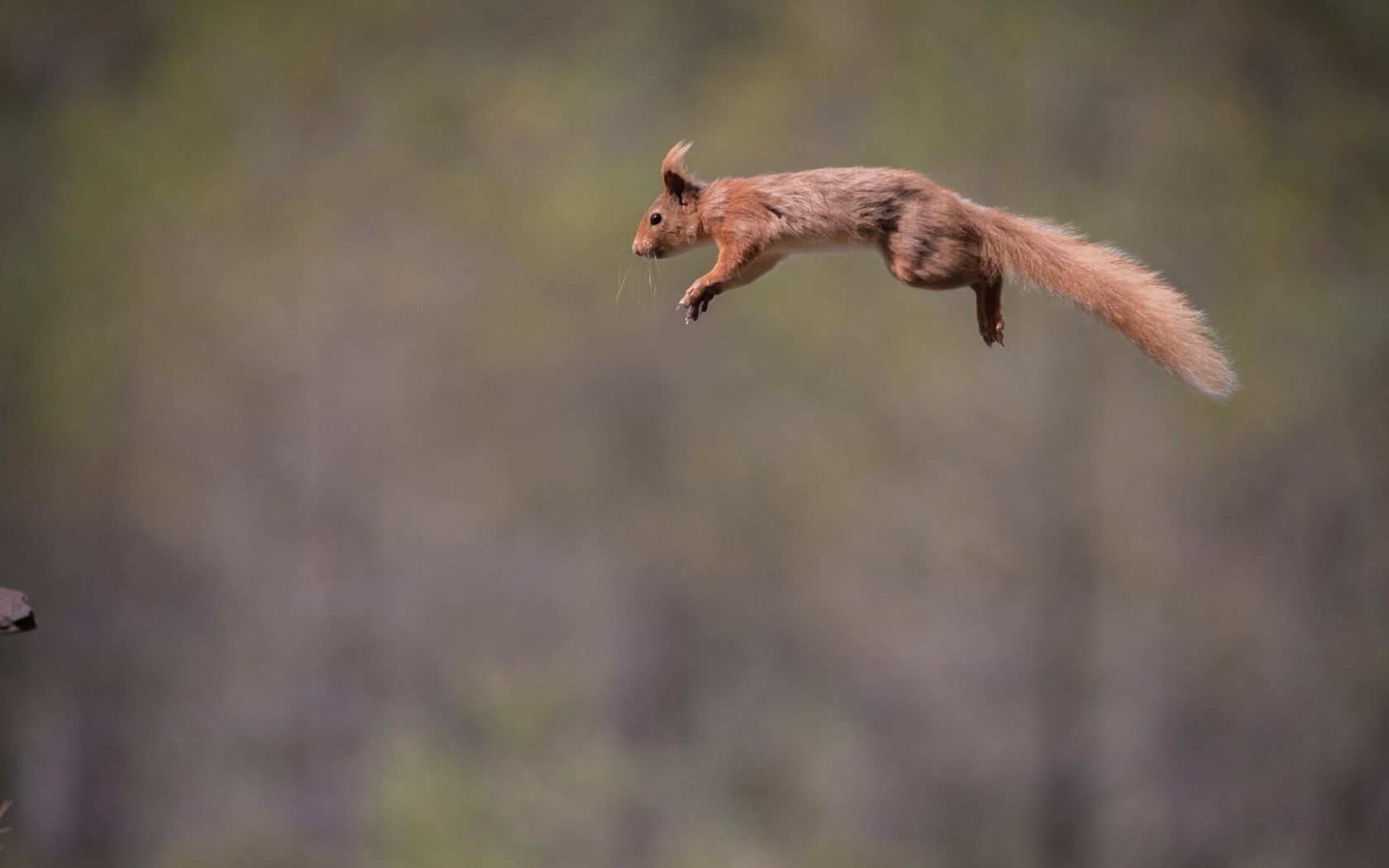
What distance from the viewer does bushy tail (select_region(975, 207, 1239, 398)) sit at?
1.71m

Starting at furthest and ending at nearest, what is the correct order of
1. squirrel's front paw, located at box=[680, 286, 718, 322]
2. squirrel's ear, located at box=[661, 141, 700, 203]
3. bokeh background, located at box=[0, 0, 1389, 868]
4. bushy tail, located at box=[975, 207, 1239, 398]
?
bokeh background, located at box=[0, 0, 1389, 868], squirrel's ear, located at box=[661, 141, 700, 203], squirrel's front paw, located at box=[680, 286, 718, 322], bushy tail, located at box=[975, 207, 1239, 398]

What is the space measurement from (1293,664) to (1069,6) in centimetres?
261

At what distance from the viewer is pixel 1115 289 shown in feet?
5.92

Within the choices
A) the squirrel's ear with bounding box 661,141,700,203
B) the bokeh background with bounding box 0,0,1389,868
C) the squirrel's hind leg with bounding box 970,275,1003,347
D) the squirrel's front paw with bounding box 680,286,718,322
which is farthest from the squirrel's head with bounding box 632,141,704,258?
the bokeh background with bounding box 0,0,1389,868

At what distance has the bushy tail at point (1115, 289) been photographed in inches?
67.3

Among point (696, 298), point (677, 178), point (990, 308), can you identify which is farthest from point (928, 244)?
point (677, 178)

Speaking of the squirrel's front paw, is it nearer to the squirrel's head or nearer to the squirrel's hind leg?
the squirrel's head

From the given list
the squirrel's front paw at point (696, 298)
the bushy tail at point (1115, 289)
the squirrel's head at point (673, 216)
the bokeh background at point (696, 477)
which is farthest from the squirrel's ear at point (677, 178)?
the bokeh background at point (696, 477)

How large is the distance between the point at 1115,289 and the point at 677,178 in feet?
2.39

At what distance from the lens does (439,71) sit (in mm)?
4844

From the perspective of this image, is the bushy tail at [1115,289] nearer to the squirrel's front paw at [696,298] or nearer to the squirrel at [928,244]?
the squirrel at [928,244]

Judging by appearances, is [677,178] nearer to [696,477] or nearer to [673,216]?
[673,216]

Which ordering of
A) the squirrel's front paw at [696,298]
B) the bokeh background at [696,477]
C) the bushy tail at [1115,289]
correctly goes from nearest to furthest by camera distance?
1. the bushy tail at [1115,289]
2. the squirrel's front paw at [696,298]
3. the bokeh background at [696,477]

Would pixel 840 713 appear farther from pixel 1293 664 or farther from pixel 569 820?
pixel 1293 664
